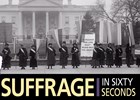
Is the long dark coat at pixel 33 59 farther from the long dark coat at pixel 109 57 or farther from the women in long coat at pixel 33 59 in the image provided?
the long dark coat at pixel 109 57

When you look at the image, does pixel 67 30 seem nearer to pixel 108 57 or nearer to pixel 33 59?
pixel 108 57

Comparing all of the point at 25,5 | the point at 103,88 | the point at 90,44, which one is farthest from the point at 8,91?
the point at 25,5

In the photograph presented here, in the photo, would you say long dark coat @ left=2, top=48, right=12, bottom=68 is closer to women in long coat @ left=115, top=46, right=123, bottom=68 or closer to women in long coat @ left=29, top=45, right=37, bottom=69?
women in long coat @ left=29, top=45, right=37, bottom=69

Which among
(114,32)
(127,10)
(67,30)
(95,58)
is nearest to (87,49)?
(95,58)

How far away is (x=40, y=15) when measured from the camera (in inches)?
3917

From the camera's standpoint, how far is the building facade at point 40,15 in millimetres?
95250

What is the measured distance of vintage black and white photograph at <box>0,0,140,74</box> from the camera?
786 inches

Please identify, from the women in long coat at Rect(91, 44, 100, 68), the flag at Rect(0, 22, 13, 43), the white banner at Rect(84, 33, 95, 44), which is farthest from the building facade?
the white banner at Rect(84, 33, 95, 44)

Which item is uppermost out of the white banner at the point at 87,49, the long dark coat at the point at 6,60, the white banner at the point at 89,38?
the white banner at the point at 89,38

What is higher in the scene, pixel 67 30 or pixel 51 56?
pixel 67 30

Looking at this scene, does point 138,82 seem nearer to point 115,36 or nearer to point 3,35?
point 115,36

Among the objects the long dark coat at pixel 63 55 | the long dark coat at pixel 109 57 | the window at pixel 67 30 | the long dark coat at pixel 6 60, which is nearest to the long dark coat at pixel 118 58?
the long dark coat at pixel 109 57

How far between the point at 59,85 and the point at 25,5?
93.0 metres

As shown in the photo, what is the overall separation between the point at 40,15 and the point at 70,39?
41432 mm
